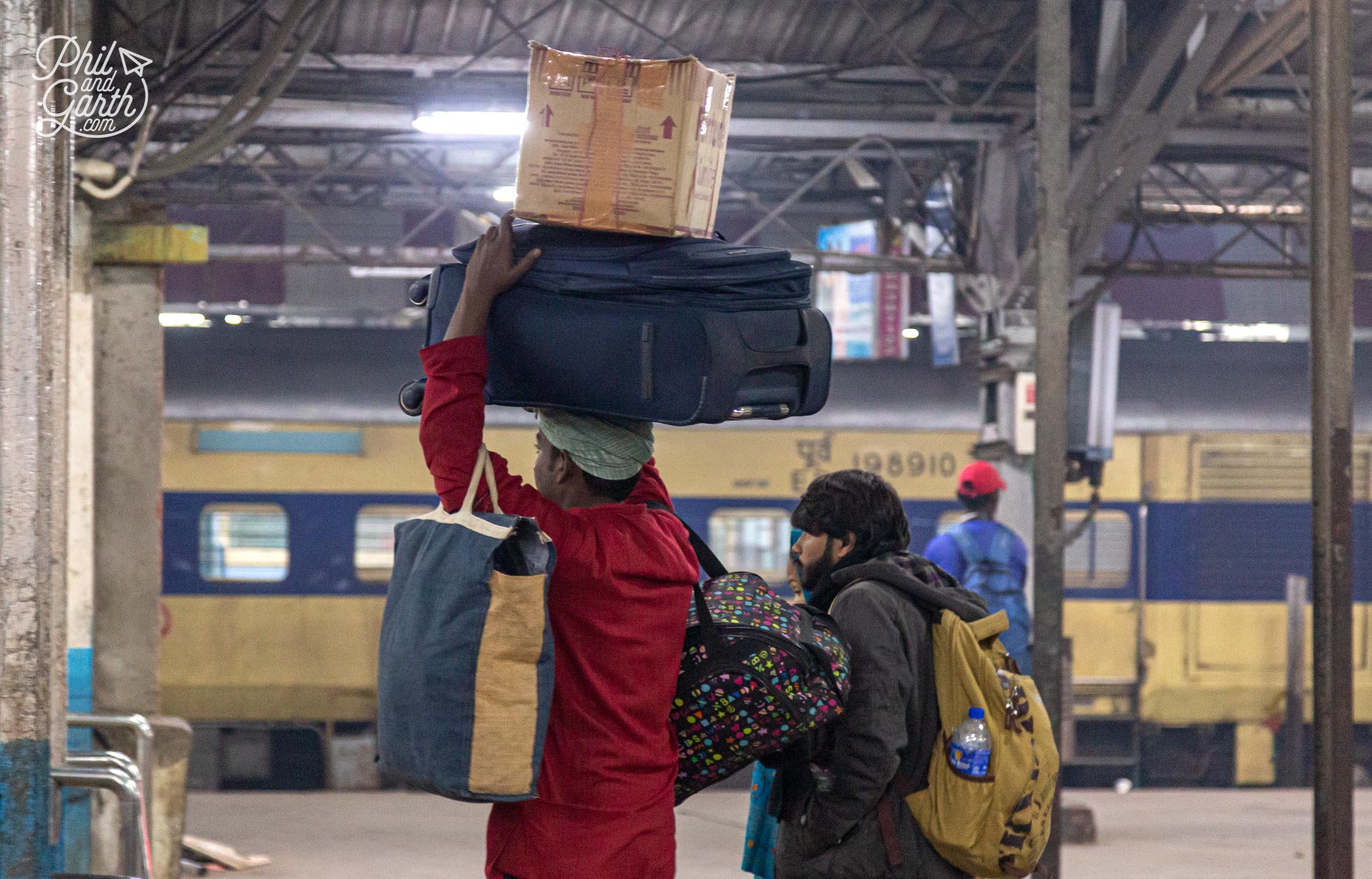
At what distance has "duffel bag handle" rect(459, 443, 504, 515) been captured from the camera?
2295 mm

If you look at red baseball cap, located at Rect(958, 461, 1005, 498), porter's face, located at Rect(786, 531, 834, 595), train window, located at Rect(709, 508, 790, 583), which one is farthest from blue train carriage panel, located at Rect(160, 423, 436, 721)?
porter's face, located at Rect(786, 531, 834, 595)

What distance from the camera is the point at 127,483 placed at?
761cm

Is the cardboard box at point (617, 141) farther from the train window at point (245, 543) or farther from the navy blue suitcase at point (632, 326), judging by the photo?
the train window at point (245, 543)

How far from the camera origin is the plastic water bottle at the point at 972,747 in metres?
2.97

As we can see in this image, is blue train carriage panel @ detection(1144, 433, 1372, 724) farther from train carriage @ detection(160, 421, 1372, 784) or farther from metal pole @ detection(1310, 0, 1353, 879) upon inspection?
metal pole @ detection(1310, 0, 1353, 879)

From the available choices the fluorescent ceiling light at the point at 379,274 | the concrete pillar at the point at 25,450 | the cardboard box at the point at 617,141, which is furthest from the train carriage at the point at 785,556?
the cardboard box at the point at 617,141

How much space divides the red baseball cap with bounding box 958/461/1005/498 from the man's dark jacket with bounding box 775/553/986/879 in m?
4.71

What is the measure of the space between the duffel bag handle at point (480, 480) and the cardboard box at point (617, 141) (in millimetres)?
447

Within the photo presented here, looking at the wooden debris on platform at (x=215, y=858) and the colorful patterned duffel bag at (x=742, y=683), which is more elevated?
the colorful patterned duffel bag at (x=742, y=683)

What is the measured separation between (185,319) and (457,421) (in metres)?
10.6

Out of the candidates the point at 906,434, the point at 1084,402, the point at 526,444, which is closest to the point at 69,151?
the point at 1084,402

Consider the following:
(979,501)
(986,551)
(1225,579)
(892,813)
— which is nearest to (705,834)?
(986,551)

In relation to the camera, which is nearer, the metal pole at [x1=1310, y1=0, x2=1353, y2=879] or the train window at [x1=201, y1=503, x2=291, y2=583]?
the metal pole at [x1=1310, y1=0, x2=1353, y2=879]

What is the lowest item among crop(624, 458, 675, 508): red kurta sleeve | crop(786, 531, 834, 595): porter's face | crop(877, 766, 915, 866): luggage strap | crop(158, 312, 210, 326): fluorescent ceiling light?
crop(877, 766, 915, 866): luggage strap
